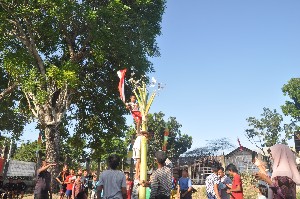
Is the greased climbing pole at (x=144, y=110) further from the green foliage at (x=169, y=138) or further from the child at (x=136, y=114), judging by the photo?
the green foliage at (x=169, y=138)

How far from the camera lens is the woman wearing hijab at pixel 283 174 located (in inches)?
176

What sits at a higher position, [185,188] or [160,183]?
[160,183]

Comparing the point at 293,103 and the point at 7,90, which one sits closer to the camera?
the point at 7,90

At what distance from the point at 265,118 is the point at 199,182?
2164 cm

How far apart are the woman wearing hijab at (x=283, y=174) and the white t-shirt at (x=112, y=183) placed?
2.46 meters

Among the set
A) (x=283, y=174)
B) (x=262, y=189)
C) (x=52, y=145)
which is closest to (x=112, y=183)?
(x=283, y=174)

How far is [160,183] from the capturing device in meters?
6.23

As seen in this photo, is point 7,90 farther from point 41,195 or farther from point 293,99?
point 293,99

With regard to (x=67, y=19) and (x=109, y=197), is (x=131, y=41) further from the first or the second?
(x=109, y=197)

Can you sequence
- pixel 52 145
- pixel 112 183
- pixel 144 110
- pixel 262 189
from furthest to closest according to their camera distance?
pixel 52 145
pixel 262 189
pixel 144 110
pixel 112 183

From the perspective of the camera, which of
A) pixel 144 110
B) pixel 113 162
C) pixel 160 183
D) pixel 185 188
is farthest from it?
Result: pixel 185 188

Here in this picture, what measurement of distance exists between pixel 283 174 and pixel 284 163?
16 cm

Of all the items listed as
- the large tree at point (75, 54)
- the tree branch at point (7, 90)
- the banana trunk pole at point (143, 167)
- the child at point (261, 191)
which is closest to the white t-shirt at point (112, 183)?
the banana trunk pole at point (143, 167)

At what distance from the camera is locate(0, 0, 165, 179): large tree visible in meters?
16.9
